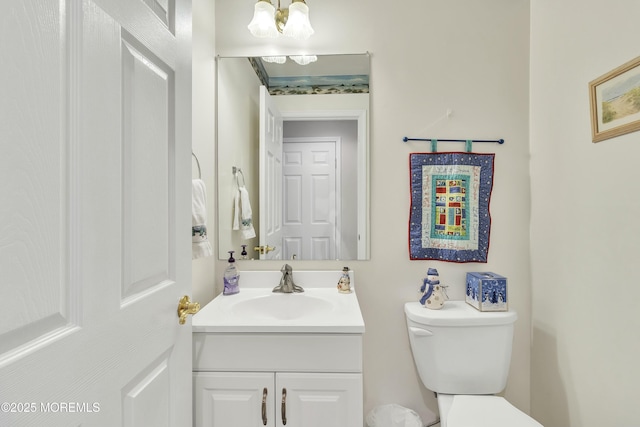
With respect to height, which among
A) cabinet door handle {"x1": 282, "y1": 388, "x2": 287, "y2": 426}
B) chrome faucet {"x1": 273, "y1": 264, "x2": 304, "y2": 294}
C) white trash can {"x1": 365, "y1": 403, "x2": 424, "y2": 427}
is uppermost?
chrome faucet {"x1": 273, "y1": 264, "x2": 304, "y2": 294}

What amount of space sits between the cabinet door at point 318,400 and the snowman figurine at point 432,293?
0.53 m

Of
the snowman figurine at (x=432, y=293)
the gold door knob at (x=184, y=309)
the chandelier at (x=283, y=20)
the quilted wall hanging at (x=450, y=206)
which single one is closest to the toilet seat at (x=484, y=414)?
the snowman figurine at (x=432, y=293)

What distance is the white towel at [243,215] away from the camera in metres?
1.61

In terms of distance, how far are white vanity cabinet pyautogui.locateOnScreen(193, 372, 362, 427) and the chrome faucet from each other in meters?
0.45

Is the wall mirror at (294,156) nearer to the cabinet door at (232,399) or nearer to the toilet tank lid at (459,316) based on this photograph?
the toilet tank lid at (459,316)

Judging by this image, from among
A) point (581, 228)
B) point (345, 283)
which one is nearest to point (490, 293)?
point (581, 228)

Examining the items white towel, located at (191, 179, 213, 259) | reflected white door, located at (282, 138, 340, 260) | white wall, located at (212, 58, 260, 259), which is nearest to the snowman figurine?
reflected white door, located at (282, 138, 340, 260)

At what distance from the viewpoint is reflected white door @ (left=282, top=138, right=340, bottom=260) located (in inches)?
63.1

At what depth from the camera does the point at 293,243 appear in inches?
64.1

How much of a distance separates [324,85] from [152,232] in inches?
48.1


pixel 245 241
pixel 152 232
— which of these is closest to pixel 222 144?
pixel 245 241

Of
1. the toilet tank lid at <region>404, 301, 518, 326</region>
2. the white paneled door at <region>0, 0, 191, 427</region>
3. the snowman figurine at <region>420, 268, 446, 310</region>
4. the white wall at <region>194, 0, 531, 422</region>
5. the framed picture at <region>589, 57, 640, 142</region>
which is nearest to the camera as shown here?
the white paneled door at <region>0, 0, 191, 427</region>

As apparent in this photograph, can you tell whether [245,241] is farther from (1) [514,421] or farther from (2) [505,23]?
(2) [505,23]

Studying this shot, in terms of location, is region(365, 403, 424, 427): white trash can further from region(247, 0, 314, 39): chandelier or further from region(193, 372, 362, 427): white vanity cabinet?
region(247, 0, 314, 39): chandelier
